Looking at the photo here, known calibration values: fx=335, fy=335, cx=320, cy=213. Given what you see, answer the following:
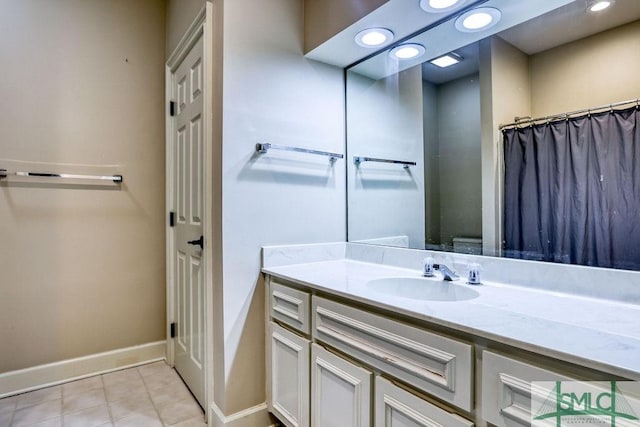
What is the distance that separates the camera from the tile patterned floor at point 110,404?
1.71 m

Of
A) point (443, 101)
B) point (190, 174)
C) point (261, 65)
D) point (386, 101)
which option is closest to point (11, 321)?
point (190, 174)

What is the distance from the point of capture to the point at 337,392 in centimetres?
121

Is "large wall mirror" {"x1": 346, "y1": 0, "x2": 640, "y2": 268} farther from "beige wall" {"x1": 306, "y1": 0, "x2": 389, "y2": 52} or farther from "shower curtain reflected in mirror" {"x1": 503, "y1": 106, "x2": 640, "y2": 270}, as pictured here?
"beige wall" {"x1": 306, "y1": 0, "x2": 389, "y2": 52}

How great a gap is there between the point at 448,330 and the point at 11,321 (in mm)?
2462

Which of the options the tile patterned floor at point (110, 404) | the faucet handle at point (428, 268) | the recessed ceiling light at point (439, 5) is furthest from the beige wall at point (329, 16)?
the tile patterned floor at point (110, 404)

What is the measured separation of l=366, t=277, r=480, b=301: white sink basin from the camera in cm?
133

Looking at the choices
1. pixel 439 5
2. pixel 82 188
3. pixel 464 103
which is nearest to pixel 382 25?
pixel 439 5

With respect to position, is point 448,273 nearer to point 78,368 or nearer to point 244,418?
point 244,418

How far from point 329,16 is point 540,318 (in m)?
1.60

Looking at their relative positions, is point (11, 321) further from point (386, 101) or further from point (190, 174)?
point (386, 101)

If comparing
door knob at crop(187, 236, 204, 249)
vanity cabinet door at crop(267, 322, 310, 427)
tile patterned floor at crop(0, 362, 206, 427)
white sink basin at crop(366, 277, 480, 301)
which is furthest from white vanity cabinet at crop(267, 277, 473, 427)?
tile patterned floor at crop(0, 362, 206, 427)

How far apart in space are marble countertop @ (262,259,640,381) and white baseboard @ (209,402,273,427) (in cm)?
75

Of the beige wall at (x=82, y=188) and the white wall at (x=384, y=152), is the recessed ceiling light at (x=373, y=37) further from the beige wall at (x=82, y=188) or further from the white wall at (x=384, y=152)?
the beige wall at (x=82, y=188)

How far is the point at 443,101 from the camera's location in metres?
1.69
